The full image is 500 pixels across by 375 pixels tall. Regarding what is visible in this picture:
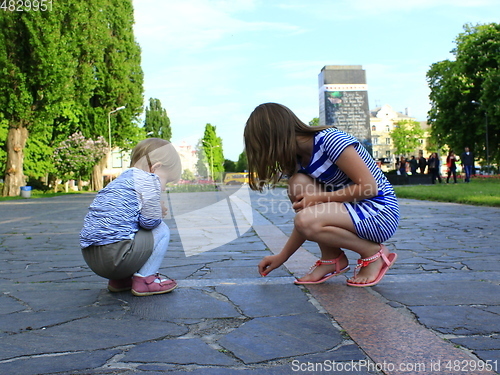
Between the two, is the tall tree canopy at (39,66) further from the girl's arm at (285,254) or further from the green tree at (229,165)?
the green tree at (229,165)

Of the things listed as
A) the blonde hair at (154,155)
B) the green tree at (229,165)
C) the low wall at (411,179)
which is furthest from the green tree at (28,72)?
the green tree at (229,165)

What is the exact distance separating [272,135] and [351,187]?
22.5 inches

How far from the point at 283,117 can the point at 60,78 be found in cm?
2590

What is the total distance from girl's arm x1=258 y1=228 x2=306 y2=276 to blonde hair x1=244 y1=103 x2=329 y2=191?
0.53m

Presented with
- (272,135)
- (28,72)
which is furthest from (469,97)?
(272,135)

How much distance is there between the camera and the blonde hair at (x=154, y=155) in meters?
3.32

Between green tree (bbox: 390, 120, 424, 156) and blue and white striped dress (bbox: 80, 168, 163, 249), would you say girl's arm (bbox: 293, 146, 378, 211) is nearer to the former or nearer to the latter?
blue and white striped dress (bbox: 80, 168, 163, 249)

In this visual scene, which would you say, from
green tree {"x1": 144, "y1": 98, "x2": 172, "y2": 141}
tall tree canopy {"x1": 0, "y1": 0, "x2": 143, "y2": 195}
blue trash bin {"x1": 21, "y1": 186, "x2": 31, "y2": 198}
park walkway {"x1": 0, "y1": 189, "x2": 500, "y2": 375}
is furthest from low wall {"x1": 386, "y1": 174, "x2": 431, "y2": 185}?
green tree {"x1": 144, "y1": 98, "x2": 172, "y2": 141}

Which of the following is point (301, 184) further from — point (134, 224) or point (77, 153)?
point (77, 153)

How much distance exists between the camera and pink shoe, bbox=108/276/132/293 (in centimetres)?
348

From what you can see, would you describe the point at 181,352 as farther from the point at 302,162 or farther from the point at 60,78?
the point at 60,78

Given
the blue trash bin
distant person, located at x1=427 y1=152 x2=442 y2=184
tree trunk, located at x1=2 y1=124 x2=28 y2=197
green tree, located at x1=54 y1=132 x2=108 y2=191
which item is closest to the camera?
distant person, located at x1=427 y1=152 x2=442 y2=184

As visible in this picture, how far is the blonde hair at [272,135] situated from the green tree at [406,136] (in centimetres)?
9700

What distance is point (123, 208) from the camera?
320 centimetres
